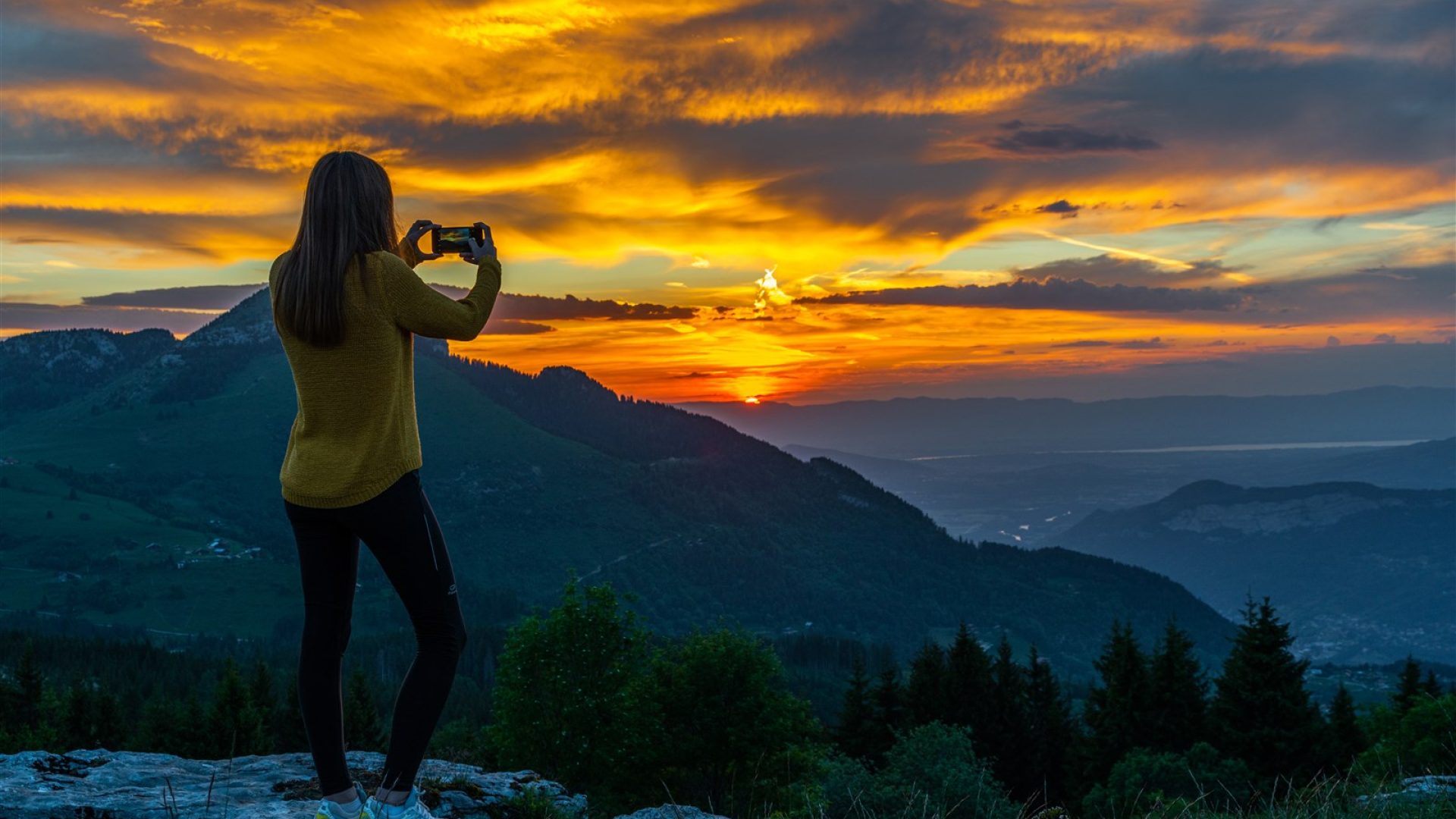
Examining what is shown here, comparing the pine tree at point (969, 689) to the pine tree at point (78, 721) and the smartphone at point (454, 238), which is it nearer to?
the pine tree at point (78, 721)

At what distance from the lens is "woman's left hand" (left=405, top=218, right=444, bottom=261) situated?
19.6 feet

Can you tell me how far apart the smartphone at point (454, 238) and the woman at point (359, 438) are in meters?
0.11

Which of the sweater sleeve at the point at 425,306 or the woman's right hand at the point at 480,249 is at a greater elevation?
the woman's right hand at the point at 480,249

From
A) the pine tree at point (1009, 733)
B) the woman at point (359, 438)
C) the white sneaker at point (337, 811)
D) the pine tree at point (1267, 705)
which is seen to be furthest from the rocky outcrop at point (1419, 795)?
the pine tree at point (1009, 733)

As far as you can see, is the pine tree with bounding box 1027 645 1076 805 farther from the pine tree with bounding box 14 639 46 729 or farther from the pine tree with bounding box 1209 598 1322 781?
the pine tree with bounding box 14 639 46 729

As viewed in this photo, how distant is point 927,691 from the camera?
6438 centimetres

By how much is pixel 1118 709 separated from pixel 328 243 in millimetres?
62674

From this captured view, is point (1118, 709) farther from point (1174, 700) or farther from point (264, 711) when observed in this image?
point (264, 711)

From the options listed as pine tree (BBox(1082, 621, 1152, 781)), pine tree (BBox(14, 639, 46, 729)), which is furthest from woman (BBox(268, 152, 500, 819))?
pine tree (BBox(14, 639, 46, 729))

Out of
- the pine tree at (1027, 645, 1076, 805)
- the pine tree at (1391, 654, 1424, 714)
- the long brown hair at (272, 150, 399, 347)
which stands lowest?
the pine tree at (1027, 645, 1076, 805)

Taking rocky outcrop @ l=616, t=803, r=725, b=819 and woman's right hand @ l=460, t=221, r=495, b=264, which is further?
rocky outcrop @ l=616, t=803, r=725, b=819

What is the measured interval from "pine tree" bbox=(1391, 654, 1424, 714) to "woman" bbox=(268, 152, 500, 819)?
2592 inches

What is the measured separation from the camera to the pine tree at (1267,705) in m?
53.4

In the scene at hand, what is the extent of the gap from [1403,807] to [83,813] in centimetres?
913
